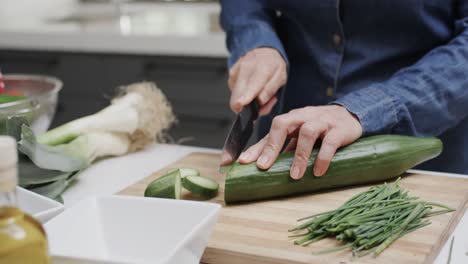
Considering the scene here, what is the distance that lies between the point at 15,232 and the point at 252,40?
934mm

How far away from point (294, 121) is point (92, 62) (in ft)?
5.28

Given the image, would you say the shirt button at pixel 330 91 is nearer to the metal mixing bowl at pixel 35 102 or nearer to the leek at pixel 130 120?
the leek at pixel 130 120

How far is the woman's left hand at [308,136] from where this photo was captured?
1.11 meters

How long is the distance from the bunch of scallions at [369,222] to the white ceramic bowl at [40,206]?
315mm

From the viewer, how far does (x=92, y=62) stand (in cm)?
259

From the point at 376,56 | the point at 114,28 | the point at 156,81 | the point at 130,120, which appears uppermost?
the point at 376,56

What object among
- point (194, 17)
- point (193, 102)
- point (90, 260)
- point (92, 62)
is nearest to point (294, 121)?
point (90, 260)

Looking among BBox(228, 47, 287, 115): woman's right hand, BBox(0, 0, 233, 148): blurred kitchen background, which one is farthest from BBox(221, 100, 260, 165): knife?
BBox(0, 0, 233, 148): blurred kitchen background

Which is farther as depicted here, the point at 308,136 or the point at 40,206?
the point at 308,136

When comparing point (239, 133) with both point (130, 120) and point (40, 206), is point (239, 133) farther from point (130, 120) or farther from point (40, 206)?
point (40, 206)

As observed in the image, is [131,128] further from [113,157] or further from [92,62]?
[92,62]

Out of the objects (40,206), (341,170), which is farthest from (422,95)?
(40,206)

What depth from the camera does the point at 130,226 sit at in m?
0.85

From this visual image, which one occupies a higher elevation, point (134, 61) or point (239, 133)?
point (239, 133)
